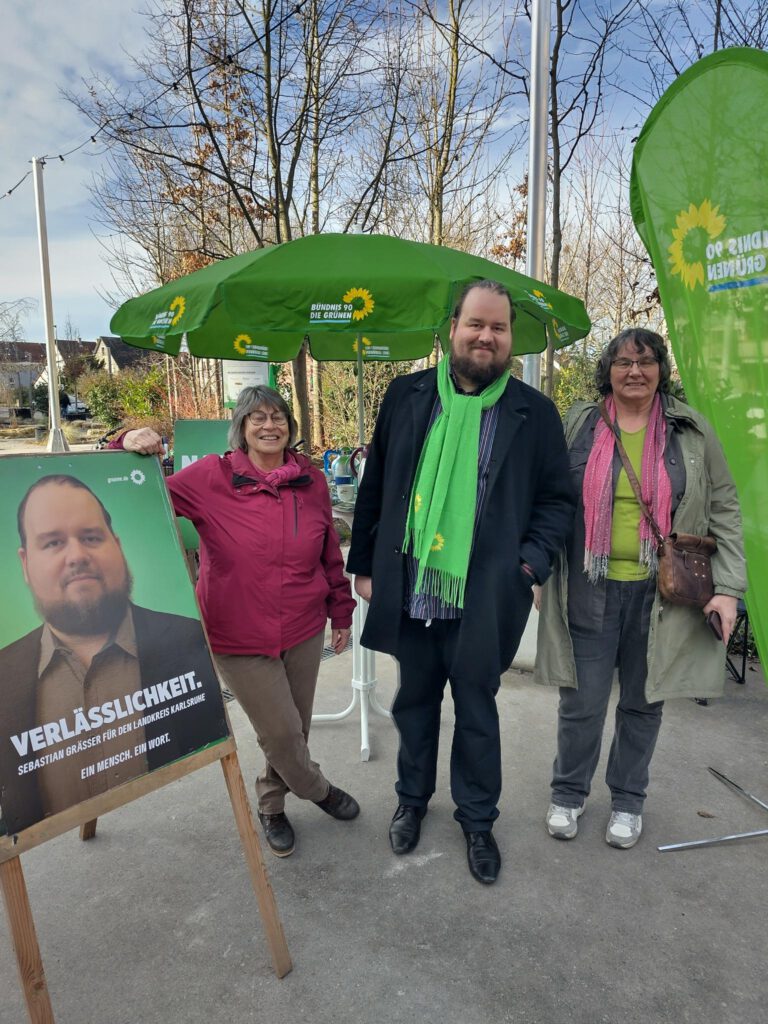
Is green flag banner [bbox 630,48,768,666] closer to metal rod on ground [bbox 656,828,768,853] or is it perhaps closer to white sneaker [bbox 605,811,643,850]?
metal rod on ground [bbox 656,828,768,853]

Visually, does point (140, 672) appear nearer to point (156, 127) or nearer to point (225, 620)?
point (225, 620)

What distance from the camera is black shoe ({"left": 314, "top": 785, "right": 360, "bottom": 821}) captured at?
2.76 meters

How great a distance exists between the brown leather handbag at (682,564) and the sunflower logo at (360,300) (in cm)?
113

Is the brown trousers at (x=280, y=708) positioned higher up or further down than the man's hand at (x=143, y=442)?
further down

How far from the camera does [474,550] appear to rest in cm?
229

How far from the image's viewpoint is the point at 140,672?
1811 millimetres

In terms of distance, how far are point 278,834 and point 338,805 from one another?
290 mm

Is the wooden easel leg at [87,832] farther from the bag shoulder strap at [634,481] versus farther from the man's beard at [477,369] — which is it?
the bag shoulder strap at [634,481]

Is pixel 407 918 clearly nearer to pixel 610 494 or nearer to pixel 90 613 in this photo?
pixel 90 613

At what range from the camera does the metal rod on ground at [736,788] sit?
9.27 feet

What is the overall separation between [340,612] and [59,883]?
1455 mm

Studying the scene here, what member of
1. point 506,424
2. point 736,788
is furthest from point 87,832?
point 736,788

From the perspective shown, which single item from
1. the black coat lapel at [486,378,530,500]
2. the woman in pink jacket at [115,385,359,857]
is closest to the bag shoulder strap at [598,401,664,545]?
the black coat lapel at [486,378,530,500]

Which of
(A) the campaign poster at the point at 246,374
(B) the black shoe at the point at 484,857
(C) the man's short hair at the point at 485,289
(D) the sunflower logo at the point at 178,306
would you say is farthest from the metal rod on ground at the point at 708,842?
(A) the campaign poster at the point at 246,374
